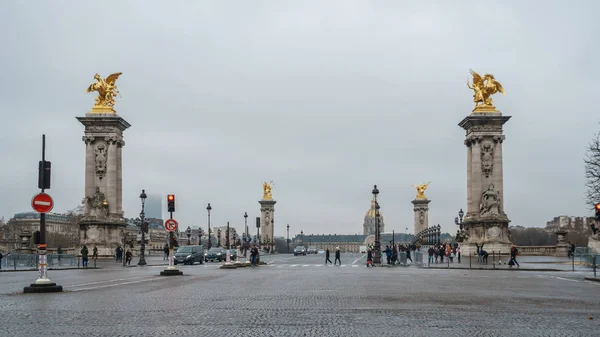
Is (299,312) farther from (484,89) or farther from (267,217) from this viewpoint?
(267,217)

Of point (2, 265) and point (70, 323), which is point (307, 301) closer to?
point (70, 323)

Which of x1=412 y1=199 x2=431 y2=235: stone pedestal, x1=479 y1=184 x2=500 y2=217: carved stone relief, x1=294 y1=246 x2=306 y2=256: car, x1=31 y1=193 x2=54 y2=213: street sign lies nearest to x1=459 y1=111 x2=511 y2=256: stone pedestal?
x1=479 y1=184 x2=500 y2=217: carved stone relief

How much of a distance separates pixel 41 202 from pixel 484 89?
1941 inches

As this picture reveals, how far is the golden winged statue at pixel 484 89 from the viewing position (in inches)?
2557

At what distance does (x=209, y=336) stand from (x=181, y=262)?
158 feet

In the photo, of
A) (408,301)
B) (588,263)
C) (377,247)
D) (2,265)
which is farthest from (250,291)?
(377,247)

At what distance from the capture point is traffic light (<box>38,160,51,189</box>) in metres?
22.8

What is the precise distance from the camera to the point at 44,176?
75.0 feet

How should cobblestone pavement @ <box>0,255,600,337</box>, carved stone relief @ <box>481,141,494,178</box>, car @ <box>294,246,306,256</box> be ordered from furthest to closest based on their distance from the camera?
car @ <box>294,246,306,256</box>
carved stone relief @ <box>481,141,494,178</box>
cobblestone pavement @ <box>0,255,600,337</box>

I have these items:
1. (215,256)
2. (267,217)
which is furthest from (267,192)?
(215,256)

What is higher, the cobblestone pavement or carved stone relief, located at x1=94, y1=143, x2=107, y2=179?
carved stone relief, located at x1=94, y1=143, x2=107, y2=179

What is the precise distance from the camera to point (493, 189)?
62.4 m

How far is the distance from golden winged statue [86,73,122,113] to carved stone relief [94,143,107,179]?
340 cm

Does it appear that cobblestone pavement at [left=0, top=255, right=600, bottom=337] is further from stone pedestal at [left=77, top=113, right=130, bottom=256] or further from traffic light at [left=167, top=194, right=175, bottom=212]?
stone pedestal at [left=77, top=113, right=130, bottom=256]
